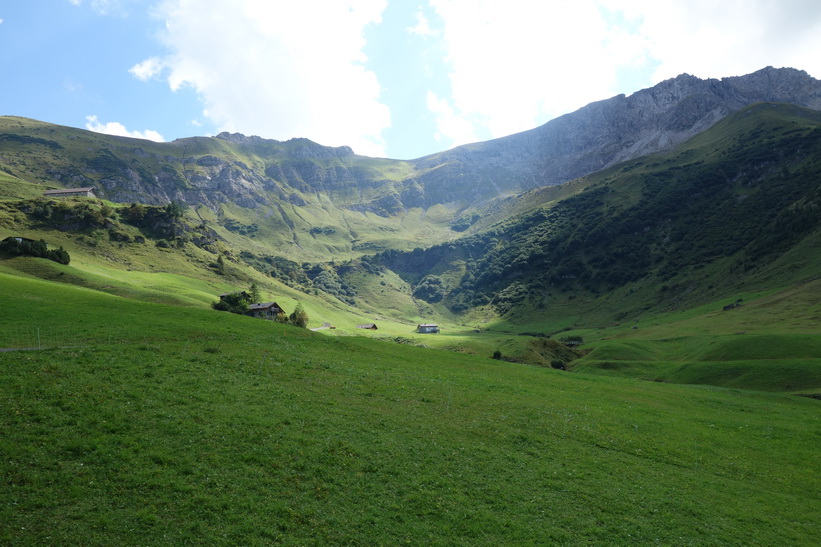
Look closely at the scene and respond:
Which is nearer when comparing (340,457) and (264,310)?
(340,457)

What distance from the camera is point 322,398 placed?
92.9 feet

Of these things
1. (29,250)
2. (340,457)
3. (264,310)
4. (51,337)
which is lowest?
(264,310)

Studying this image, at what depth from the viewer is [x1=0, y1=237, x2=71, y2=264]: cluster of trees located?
8607cm

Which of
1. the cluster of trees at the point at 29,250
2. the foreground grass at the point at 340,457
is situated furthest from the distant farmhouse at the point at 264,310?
the foreground grass at the point at 340,457

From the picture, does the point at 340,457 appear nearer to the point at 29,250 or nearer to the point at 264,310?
A: the point at 29,250

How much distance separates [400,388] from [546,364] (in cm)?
6088

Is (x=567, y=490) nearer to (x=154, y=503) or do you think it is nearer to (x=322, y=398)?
(x=322, y=398)

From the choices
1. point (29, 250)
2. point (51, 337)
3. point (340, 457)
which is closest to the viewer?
point (340, 457)

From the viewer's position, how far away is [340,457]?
2075cm

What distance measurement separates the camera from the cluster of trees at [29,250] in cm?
8607

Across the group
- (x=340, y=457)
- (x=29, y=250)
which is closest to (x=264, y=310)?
(x=29, y=250)

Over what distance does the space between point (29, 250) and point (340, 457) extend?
341ft

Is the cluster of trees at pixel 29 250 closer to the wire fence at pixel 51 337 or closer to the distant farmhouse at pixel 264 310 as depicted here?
the distant farmhouse at pixel 264 310

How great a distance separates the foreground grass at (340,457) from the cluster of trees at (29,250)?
65.3m
